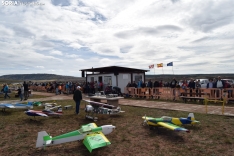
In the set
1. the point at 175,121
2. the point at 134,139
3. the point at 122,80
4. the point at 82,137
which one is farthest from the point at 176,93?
the point at 82,137

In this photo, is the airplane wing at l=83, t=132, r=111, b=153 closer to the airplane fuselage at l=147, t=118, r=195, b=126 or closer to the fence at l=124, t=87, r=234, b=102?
the airplane fuselage at l=147, t=118, r=195, b=126

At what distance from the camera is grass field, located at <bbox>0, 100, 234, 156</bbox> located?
549cm

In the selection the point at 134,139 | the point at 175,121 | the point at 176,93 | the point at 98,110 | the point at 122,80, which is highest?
the point at 122,80

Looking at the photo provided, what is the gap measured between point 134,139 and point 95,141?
5.99ft

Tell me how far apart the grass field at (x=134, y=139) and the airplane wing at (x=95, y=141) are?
0.40m

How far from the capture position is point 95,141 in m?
5.35

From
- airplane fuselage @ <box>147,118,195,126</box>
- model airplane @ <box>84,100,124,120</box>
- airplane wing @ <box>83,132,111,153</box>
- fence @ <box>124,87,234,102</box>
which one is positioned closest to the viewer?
airplane wing @ <box>83,132,111,153</box>

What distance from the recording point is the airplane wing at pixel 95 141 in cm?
508

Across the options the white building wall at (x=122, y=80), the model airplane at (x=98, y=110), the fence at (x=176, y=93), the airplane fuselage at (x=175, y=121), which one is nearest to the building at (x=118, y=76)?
the white building wall at (x=122, y=80)

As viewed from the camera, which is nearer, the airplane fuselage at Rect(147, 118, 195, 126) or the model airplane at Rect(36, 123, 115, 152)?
the model airplane at Rect(36, 123, 115, 152)

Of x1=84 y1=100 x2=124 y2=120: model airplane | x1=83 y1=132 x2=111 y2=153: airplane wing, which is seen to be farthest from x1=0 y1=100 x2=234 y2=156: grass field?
x1=84 y1=100 x2=124 y2=120: model airplane

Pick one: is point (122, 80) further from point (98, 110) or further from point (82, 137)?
point (82, 137)

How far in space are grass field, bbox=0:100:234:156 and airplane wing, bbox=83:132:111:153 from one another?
40cm

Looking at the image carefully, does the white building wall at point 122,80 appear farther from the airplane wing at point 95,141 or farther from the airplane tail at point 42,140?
the airplane tail at point 42,140
